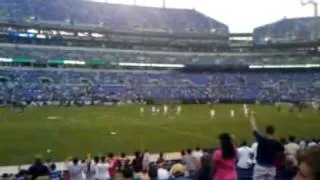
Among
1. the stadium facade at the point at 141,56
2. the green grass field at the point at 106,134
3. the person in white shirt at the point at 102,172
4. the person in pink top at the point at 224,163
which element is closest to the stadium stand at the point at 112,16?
the stadium facade at the point at 141,56

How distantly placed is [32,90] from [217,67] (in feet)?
130

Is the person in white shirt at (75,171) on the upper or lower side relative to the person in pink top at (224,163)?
lower

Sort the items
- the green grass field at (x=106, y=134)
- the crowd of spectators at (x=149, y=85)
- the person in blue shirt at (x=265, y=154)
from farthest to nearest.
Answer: the crowd of spectators at (x=149, y=85) → the green grass field at (x=106, y=134) → the person in blue shirt at (x=265, y=154)

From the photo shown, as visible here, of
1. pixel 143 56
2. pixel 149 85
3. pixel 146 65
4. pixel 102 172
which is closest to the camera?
pixel 102 172

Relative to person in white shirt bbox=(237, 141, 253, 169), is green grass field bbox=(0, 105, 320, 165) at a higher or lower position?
lower

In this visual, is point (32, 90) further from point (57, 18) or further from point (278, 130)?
point (278, 130)

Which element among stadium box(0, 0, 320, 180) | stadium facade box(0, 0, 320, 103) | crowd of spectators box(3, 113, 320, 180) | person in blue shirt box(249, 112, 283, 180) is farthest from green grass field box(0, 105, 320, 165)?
stadium facade box(0, 0, 320, 103)

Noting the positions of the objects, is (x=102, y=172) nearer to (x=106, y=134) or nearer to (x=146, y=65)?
(x=106, y=134)

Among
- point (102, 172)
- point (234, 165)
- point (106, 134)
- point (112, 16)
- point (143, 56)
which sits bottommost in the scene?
point (106, 134)

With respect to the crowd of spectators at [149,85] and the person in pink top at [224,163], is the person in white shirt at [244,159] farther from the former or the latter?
the crowd of spectators at [149,85]

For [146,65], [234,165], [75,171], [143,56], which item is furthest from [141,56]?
[234,165]

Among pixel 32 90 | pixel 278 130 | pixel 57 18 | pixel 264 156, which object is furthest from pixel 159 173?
pixel 57 18

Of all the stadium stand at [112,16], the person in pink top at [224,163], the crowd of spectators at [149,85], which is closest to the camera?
the person in pink top at [224,163]

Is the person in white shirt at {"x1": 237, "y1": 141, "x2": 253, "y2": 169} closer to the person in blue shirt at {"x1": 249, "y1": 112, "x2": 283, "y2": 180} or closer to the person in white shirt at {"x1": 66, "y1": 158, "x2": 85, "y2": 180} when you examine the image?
the person in white shirt at {"x1": 66, "y1": 158, "x2": 85, "y2": 180}
